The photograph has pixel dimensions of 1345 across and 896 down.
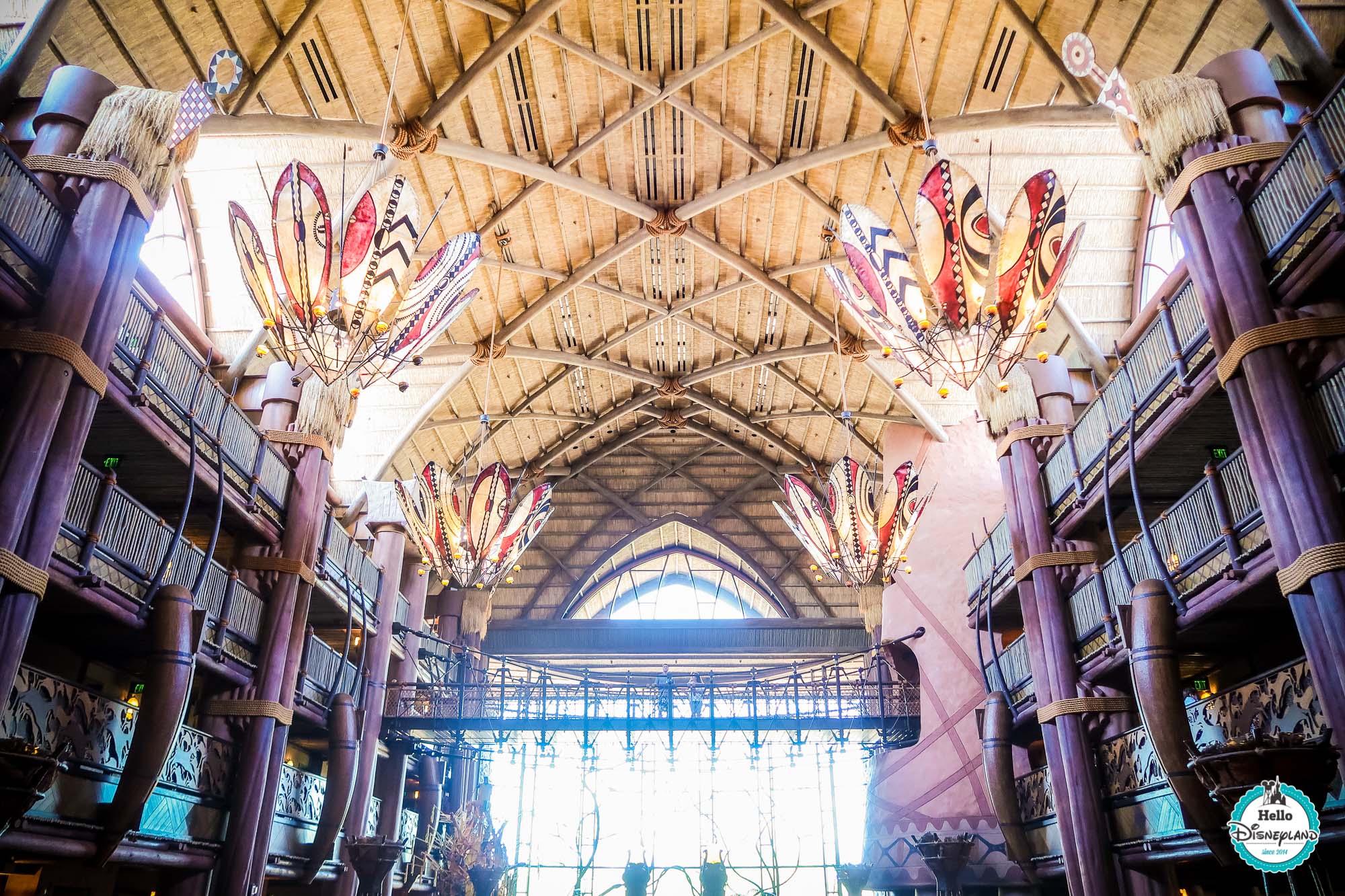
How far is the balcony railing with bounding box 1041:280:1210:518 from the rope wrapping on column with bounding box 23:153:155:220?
13.7 m

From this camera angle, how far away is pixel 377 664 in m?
23.5

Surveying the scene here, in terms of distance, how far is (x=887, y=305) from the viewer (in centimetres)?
1347

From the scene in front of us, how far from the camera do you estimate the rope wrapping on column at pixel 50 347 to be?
10.4m

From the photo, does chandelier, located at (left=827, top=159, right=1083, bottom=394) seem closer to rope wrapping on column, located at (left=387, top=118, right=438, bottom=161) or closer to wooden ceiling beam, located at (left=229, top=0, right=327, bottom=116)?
rope wrapping on column, located at (left=387, top=118, right=438, bottom=161)

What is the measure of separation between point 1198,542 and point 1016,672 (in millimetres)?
7185

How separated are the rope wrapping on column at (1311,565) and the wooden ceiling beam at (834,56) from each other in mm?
11020

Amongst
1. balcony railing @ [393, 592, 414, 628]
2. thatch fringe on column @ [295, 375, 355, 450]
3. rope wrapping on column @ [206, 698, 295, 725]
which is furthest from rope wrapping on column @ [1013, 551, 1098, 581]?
balcony railing @ [393, 592, 414, 628]

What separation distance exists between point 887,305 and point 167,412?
36.0ft

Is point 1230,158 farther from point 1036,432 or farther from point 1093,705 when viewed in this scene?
point 1093,705

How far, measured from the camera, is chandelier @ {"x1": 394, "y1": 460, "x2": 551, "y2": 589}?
66.8ft

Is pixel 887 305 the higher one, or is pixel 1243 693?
pixel 887 305

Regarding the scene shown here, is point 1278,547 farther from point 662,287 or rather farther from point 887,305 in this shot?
point 662,287

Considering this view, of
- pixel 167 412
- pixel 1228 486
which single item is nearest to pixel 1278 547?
pixel 1228 486

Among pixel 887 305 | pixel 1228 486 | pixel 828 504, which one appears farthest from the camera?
pixel 828 504
